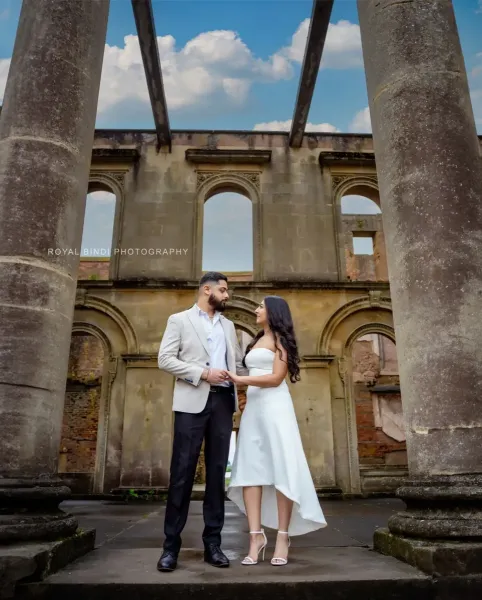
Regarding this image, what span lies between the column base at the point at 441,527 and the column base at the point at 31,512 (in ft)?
7.77

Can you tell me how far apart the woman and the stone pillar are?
76cm

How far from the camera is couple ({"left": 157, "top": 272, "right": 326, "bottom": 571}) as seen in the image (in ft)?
11.1

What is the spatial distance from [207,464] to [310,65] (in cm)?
973

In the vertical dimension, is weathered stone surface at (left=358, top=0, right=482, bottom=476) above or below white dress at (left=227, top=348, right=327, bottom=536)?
above

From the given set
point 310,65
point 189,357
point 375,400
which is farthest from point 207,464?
point 375,400

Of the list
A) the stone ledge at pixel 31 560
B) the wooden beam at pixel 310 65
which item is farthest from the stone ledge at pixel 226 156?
the stone ledge at pixel 31 560

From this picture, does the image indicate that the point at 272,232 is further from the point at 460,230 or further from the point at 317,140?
the point at 460,230

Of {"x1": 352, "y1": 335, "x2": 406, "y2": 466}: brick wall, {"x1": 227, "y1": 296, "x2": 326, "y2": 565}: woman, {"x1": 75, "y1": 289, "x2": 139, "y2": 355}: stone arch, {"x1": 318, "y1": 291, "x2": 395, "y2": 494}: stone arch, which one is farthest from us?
{"x1": 352, "y1": 335, "x2": 406, "y2": 466}: brick wall

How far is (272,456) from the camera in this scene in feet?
11.6

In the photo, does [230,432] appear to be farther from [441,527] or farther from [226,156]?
[226,156]

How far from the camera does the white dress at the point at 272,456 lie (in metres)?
3.47

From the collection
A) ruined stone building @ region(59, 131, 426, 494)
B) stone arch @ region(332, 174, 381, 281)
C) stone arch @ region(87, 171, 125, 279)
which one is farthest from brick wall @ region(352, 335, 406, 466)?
stone arch @ region(87, 171, 125, 279)

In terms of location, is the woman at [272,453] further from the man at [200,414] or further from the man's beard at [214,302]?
the man's beard at [214,302]

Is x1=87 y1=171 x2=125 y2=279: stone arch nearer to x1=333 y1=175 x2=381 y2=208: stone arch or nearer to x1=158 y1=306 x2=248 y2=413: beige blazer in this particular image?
x1=333 y1=175 x2=381 y2=208: stone arch
